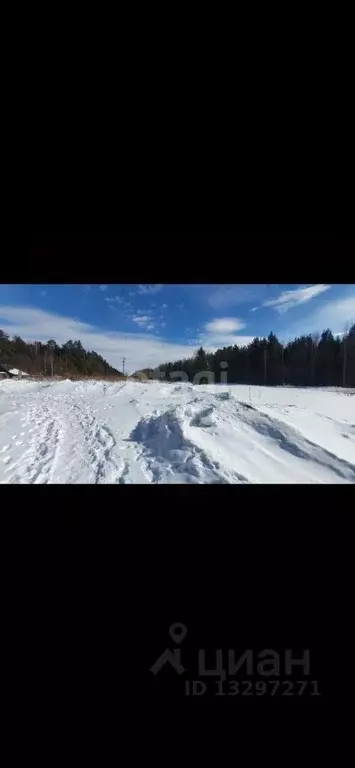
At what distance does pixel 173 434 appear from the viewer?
202 cm

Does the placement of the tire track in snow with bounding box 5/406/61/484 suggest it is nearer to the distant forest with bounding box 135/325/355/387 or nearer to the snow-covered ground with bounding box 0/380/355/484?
the snow-covered ground with bounding box 0/380/355/484

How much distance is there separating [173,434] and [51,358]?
111 cm

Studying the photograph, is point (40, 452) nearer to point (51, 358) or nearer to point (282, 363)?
point (51, 358)

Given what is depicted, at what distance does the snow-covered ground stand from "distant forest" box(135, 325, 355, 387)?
112 millimetres

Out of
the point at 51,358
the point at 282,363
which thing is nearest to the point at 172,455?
the point at 282,363
